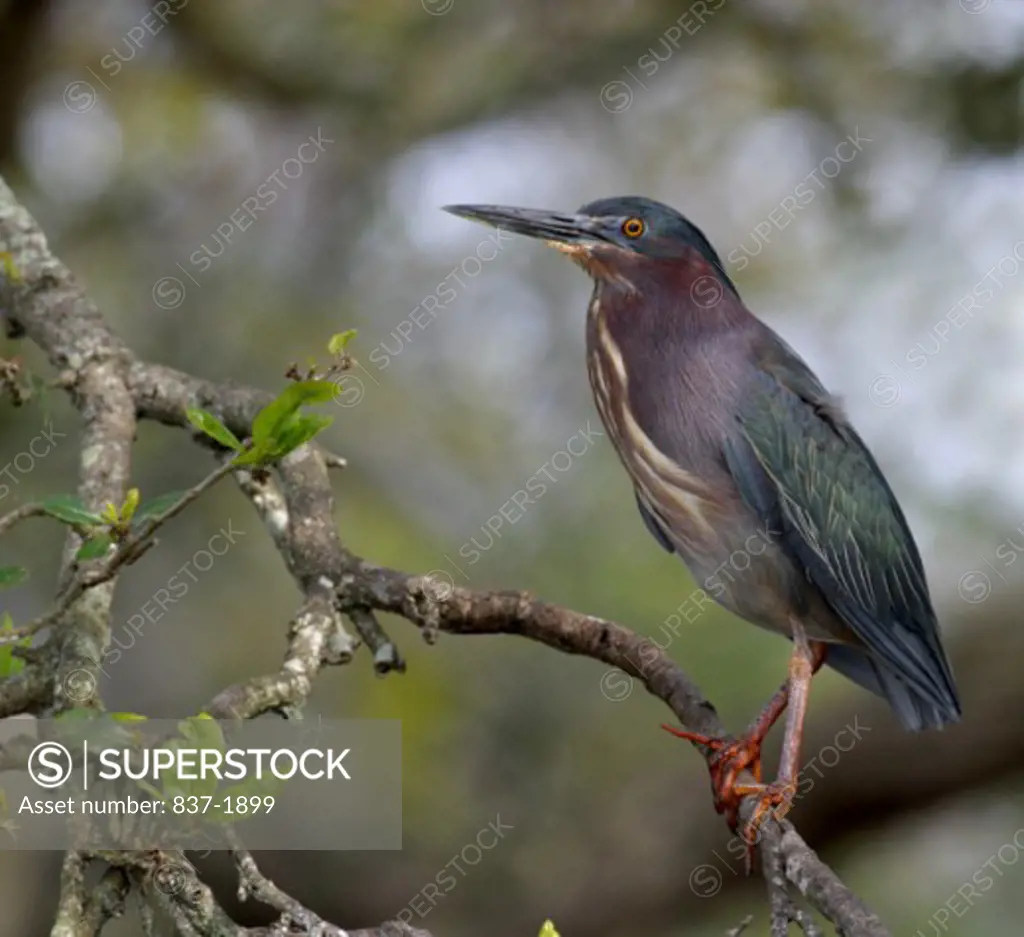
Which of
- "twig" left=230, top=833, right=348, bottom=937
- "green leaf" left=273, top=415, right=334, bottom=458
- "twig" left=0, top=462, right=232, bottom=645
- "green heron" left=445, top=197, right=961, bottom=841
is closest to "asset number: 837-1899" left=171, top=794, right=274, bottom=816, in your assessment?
"twig" left=230, top=833, right=348, bottom=937

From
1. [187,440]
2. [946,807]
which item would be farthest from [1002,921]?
[187,440]

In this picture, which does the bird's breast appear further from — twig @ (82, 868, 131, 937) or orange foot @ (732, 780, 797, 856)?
twig @ (82, 868, 131, 937)

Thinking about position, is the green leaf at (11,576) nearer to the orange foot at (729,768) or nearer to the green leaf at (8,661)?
the green leaf at (8,661)

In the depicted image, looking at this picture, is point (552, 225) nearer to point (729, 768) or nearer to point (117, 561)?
point (729, 768)

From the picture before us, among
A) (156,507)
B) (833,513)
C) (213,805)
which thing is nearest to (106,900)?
(213,805)

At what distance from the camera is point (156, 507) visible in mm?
2078

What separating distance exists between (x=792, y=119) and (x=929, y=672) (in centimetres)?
297

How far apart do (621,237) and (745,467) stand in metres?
0.67

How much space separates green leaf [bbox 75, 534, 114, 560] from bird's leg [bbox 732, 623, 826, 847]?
124 cm

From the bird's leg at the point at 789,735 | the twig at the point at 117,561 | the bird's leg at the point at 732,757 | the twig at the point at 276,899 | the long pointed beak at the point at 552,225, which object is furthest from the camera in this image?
the long pointed beak at the point at 552,225

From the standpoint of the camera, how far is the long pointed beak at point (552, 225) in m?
3.38

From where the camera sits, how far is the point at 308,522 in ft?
9.08

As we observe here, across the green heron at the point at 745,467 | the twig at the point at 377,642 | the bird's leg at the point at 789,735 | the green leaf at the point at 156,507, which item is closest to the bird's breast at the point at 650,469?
the green heron at the point at 745,467

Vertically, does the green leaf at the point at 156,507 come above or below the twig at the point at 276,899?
above
